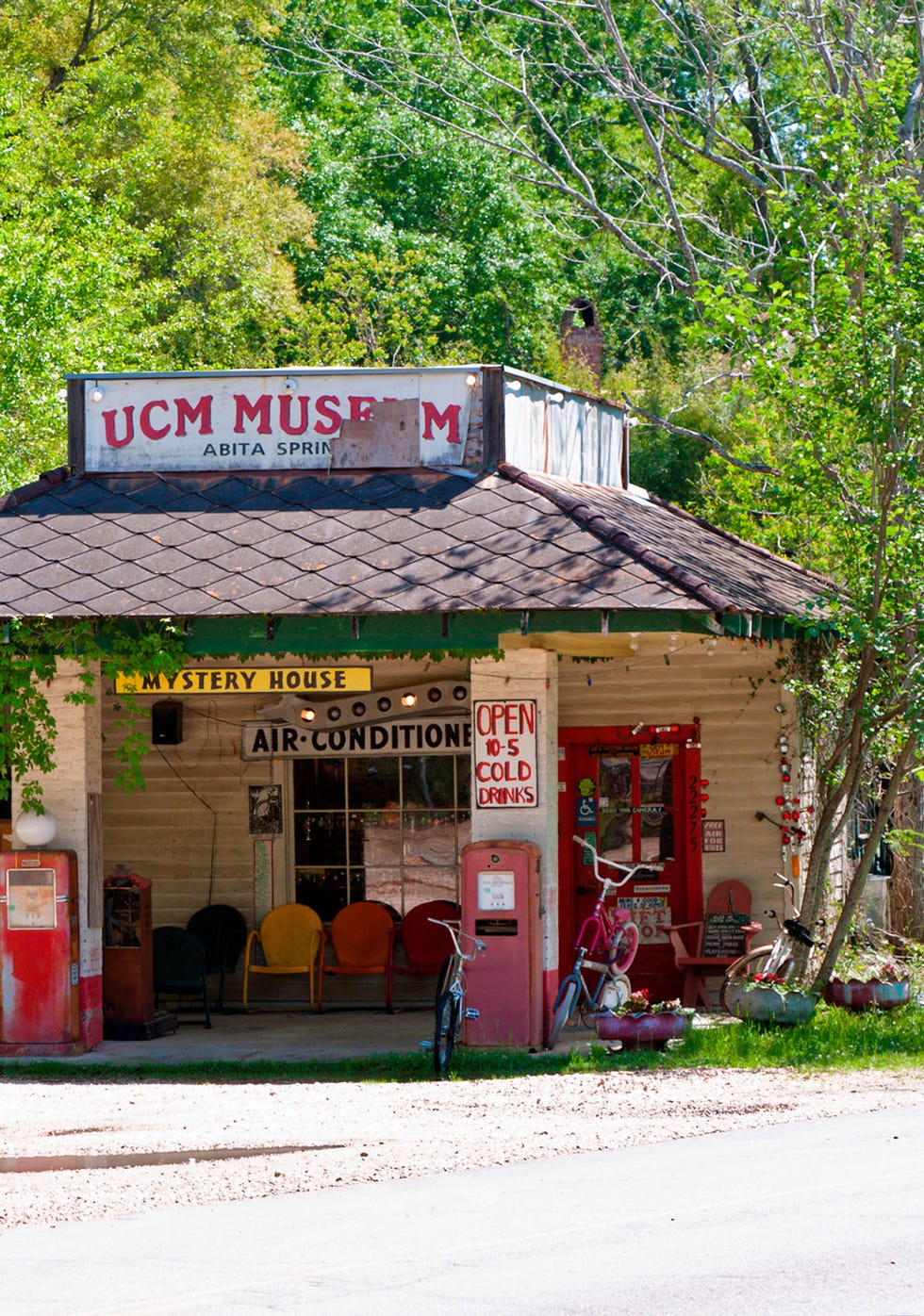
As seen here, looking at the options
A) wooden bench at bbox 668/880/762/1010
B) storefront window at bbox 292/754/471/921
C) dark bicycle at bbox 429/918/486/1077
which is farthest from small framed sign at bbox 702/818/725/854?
dark bicycle at bbox 429/918/486/1077

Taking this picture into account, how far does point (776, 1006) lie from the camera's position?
12.2 m

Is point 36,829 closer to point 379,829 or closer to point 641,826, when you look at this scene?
point 379,829

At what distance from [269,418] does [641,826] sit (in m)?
4.85

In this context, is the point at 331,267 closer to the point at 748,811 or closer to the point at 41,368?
the point at 41,368

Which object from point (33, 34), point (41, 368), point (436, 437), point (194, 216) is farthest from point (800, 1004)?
point (33, 34)

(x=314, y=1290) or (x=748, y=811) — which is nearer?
(x=314, y=1290)

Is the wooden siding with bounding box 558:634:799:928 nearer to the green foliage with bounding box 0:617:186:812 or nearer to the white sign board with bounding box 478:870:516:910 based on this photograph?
the white sign board with bounding box 478:870:516:910

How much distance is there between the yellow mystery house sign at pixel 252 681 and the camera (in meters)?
11.9

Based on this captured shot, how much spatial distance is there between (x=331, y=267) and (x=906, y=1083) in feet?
76.8

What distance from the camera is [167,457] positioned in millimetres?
13531

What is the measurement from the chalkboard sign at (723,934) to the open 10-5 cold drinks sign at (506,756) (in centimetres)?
315

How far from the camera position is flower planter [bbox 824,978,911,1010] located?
1285cm

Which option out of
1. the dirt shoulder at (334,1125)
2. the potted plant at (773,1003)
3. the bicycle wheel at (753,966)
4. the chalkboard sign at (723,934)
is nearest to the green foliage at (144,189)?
the chalkboard sign at (723,934)

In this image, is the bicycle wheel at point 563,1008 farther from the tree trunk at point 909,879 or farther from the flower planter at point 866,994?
the tree trunk at point 909,879
